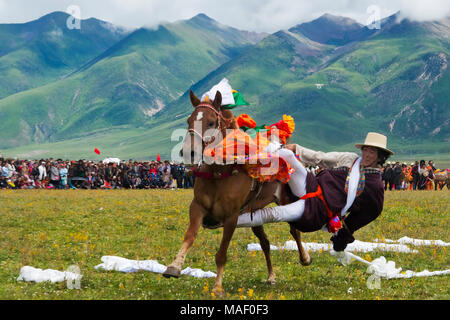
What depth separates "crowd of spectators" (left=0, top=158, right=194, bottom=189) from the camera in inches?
1661

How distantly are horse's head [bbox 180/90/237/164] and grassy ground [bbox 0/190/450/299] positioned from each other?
2.43 m

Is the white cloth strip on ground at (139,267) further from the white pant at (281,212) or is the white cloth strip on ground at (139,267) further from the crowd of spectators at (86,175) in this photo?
the crowd of spectators at (86,175)

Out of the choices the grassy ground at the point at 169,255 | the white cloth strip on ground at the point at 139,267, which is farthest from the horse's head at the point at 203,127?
the white cloth strip on ground at the point at 139,267

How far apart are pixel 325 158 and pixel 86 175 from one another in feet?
121

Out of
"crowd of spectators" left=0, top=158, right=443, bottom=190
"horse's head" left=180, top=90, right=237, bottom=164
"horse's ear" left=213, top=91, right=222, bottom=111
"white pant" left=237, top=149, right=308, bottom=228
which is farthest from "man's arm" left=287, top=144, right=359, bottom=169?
"crowd of spectators" left=0, top=158, right=443, bottom=190

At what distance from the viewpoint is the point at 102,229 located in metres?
17.5

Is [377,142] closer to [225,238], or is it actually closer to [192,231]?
[225,238]

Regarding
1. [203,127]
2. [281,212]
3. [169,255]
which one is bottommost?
[169,255]

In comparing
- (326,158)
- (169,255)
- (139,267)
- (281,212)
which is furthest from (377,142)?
(169,255)

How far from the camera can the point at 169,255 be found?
1361 centimetres

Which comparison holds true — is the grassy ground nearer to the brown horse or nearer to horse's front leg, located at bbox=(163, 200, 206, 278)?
horse's front leg, located at bbox=(163, 200, 206, 278)
